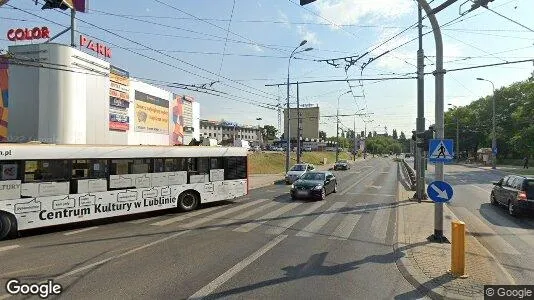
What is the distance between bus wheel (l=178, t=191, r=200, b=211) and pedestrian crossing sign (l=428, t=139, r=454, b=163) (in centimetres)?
885

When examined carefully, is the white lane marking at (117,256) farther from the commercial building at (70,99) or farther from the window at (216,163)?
the commercial building at (70,99)

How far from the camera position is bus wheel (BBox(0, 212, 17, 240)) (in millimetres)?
9932

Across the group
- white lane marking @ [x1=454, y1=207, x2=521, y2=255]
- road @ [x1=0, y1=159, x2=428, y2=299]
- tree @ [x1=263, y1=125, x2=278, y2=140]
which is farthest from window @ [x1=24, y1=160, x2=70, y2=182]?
tree @ [x1=263, y1=125, x2=278, y2=140]

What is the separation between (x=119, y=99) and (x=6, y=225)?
1897cm

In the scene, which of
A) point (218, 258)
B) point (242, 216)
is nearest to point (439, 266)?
point (218, 258)

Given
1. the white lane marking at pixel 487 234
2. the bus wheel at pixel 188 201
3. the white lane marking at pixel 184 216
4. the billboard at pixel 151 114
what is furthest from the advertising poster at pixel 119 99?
the white lane marking at pixel 487 234

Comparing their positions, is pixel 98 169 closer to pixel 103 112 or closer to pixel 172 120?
pixel 103 112

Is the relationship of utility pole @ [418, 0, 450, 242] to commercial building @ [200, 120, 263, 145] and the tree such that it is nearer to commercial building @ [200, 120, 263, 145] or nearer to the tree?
commercial building @ [200, 120, 263, 145]

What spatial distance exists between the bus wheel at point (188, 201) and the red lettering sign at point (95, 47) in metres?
15.5

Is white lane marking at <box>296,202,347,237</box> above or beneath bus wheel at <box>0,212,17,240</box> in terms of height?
beneath

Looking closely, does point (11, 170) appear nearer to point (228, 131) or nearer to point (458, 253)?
point (458, 253)

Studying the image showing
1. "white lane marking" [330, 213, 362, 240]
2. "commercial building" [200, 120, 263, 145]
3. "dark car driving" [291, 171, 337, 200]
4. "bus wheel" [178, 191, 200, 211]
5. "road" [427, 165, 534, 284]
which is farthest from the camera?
"commercial building" [200, 120, 263, 145]

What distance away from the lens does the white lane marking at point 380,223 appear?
35.4 feet

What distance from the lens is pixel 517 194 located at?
13.6m
